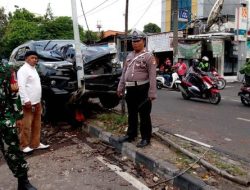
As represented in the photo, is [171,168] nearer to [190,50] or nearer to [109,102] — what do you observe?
[109,102]

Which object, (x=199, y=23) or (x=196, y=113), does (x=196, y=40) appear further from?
(x=196, y=113)

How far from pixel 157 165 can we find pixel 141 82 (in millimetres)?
1290

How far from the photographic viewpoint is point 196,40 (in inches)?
787

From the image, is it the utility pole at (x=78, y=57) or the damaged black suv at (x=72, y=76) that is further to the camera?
the damaged black suv at (x=72, y=76)

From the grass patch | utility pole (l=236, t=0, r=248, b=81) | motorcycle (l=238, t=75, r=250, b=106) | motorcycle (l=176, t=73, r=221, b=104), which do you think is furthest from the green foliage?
the grass patch

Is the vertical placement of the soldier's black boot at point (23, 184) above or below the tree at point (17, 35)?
below

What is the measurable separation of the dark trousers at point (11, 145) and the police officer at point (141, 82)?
76.9 inches

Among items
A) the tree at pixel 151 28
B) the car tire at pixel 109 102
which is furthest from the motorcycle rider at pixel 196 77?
the tree at pixel 151 28

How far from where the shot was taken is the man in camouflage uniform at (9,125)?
3926 millimetres

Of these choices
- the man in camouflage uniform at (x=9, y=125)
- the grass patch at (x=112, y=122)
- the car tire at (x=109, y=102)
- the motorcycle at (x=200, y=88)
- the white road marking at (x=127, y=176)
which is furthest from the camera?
the motorcycle at (x=200, y=88)

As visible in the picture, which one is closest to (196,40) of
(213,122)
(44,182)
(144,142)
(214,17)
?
(214,17)

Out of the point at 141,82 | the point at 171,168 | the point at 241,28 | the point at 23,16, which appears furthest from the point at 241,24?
the point at 23,16

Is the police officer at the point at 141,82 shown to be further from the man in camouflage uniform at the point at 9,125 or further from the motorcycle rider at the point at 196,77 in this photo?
the motorcycle rider at the point at 196,77

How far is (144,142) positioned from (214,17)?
697 inches
